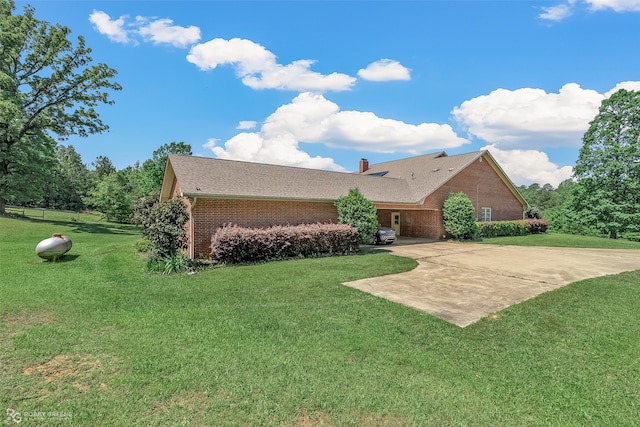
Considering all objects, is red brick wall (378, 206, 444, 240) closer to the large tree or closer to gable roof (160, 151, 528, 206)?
gable roof (160, 151, 528, 206)

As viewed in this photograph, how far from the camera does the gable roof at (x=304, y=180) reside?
13.0 m

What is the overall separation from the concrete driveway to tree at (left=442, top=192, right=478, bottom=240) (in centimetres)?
599

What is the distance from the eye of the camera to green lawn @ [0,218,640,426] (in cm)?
321

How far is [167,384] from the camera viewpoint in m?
3.62

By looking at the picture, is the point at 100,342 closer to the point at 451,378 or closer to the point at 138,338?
the point at 138,338

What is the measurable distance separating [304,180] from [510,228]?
1566 cm

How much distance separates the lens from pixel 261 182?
14789 millimetres

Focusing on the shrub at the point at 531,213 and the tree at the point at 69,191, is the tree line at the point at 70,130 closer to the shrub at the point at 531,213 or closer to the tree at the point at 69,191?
the shrub at the point at 531,213

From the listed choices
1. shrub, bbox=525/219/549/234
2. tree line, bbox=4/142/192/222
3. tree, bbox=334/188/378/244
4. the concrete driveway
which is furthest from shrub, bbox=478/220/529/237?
tree line, bbox=4/142/192/222

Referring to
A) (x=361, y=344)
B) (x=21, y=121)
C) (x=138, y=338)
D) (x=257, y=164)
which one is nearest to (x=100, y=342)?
(x=138, y=338)

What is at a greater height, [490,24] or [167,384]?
[490,24]

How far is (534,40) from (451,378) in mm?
13357

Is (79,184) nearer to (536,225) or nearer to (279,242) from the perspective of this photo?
(279,242)

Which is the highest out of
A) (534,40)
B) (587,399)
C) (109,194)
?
(534,40)
